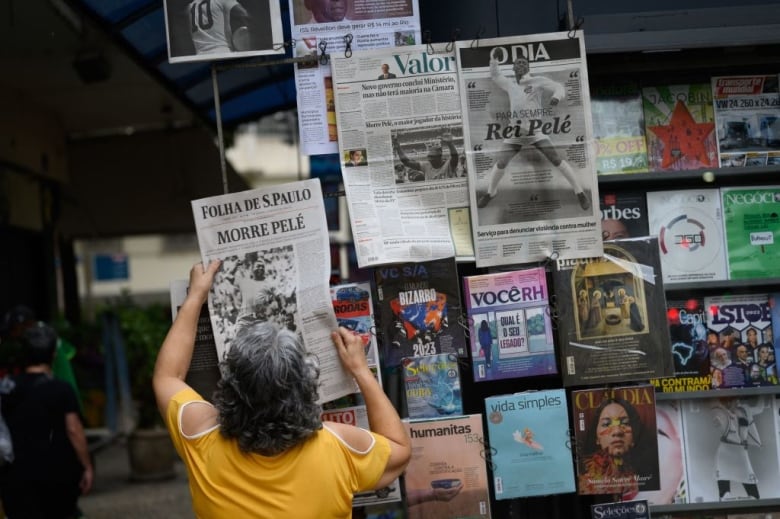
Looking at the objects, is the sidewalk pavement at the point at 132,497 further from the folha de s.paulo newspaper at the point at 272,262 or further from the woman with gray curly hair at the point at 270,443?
the woman with gray curly hair at the point at 270,443

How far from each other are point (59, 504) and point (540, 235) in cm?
342

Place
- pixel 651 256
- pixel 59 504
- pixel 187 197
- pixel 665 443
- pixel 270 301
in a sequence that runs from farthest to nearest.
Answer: pixel 187 197 → pixel 59 504 → pixel 665 443 → pixel 651 256 → pixel 270 301

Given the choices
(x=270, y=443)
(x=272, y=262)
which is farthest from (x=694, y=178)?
(x=270, y=443)

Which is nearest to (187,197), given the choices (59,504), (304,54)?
(59,504)

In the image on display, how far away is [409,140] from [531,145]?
40 centimetres

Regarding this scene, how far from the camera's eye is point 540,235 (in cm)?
284

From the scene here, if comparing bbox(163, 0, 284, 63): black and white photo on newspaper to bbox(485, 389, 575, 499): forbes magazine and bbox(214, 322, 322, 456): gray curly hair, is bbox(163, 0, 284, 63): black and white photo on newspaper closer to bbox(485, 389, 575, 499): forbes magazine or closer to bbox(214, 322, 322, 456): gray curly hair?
bbox(214, 322, 322, 456): gray curly hair

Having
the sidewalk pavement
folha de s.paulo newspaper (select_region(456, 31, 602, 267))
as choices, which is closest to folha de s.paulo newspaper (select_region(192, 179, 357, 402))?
folha de s.paulo newspaper (select_region(456, 31, 602, 267))

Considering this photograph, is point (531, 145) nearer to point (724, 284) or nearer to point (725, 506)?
point (724, 284)

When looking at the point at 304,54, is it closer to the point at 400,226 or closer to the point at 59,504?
the point at 400,226

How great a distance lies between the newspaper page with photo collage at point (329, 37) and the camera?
2838 millimetres

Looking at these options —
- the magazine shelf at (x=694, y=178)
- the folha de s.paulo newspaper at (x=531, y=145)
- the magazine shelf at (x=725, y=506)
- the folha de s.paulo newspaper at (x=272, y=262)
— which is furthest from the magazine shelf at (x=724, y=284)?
the folha de s.paulo newspaper at (x=272, y=262)

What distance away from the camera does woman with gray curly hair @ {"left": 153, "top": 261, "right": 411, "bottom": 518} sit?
2146 mm

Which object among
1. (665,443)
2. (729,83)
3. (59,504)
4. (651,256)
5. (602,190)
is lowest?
(59,504)
